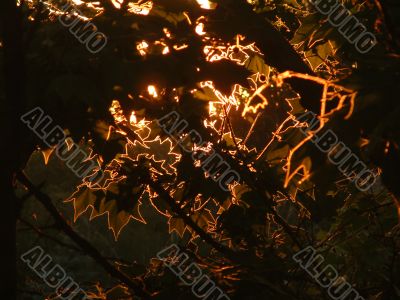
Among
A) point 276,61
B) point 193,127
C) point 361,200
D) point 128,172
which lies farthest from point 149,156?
point 361,200

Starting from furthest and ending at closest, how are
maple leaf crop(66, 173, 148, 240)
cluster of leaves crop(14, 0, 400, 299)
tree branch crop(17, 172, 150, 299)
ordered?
maple leaf crop(66, 173, 148, 240), tree branch crop(17, 172, 150, 299), cluster of leaves crop(14, 0, 400, 299)

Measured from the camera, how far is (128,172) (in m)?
2.84

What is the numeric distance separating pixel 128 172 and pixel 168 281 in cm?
76

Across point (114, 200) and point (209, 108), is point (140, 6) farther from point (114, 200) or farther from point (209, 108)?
point (114, 200)

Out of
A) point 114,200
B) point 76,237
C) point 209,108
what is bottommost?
point 76,237

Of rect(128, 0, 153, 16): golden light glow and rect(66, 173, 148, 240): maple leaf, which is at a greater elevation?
rect(128, 0, 153, 16): golden light glow

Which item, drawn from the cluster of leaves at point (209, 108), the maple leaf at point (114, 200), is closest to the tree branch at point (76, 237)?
the cluster of leaves at point (209, 108)

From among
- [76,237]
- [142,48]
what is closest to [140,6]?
[142,48]

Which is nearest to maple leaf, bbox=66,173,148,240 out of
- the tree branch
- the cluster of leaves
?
the cluster of leaves

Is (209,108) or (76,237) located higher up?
(209,108)

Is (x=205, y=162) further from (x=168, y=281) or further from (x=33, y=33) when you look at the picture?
(x=33, y=33)

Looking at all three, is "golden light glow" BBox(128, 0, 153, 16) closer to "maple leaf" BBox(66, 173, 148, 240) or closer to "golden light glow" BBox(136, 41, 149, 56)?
"golden light glow" BBox(136, 41, 149, 56)

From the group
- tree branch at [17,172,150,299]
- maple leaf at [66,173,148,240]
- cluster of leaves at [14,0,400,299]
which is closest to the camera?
cluster of leaves at [14,0,400,299]

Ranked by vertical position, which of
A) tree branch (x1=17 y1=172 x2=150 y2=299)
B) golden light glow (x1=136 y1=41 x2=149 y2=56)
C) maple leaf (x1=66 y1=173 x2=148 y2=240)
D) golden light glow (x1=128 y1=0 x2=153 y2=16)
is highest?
golden light glow (x1=128 y1=0 x2=153 y2=16)
